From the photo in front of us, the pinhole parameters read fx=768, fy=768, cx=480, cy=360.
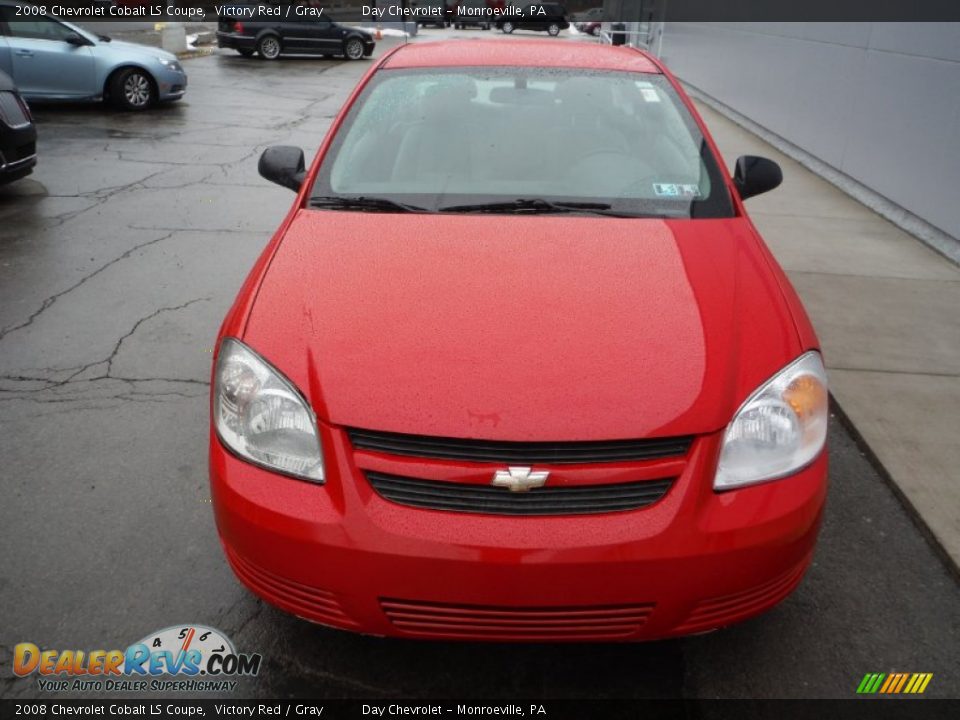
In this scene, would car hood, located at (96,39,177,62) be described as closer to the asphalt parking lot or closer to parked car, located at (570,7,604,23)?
the asphalt parking lot

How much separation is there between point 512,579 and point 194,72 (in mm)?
18907

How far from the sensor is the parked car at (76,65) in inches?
434

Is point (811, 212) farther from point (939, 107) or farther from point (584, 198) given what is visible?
point (584, 198)

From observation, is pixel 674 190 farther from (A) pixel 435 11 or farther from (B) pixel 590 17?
(B) pixel 590 17

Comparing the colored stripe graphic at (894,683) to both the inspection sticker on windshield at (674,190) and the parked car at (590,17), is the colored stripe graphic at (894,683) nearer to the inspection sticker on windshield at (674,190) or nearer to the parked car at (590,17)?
the inspection sticker on windshield at (674,190)

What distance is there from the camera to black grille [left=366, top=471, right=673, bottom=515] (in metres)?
1.87

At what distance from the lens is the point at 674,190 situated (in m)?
2.96

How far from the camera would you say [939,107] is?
21.4ft

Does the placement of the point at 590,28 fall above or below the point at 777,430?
below

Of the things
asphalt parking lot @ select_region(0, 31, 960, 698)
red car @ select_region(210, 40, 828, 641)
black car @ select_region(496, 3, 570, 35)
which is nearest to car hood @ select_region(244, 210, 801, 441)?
red car @ select_region(210, 40, 828, 641)

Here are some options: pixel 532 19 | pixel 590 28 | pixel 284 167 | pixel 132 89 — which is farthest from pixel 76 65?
pixel 532 19

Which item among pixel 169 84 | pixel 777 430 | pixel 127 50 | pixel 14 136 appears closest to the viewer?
pixel 777 430

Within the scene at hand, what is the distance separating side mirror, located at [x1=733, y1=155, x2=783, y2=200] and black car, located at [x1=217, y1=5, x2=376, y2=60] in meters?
21.3

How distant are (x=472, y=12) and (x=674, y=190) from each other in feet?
162
